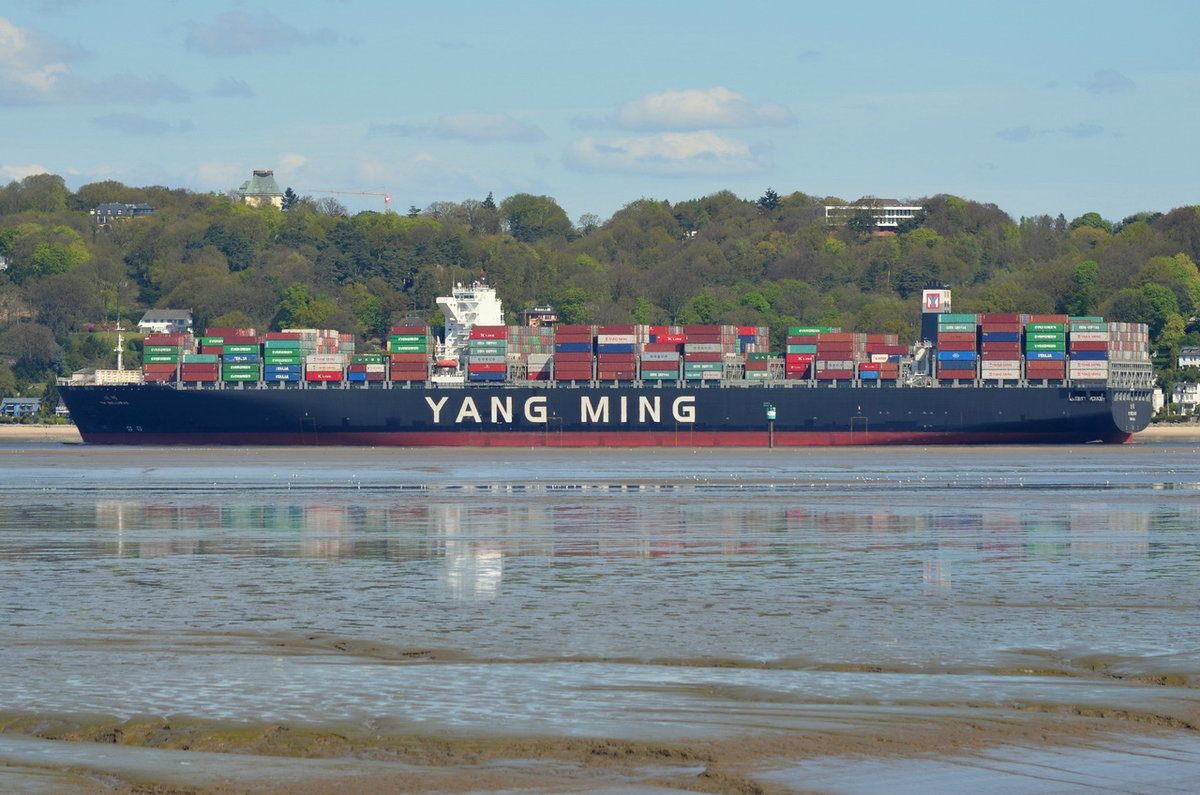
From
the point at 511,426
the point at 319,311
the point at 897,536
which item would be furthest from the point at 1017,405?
the point at 319,311

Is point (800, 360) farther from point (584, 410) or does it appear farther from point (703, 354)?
point (584, 410)

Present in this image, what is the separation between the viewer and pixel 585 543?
1224 inches

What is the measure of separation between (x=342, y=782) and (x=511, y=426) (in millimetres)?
88529

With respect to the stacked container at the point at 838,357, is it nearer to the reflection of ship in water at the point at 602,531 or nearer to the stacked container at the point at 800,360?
the stacked container at the point at 800,360

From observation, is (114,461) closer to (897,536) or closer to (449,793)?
(897,536)

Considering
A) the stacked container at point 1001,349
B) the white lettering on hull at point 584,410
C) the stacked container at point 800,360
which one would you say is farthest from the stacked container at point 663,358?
the stacked container at point 1001,349

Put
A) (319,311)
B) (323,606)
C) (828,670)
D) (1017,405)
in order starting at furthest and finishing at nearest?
1. (319,311)
2. (1017,405)
3. (323,606)
4. (828,670)

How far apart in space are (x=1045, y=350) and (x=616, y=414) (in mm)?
28148

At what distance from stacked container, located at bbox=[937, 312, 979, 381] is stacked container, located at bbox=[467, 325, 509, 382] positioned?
2912 centimetres

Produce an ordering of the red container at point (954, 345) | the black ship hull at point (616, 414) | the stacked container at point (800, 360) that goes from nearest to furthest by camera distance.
A: the black ship hull at point (616, 414) → the red container at point (954, 345) → the stacked container at point (800, 360)

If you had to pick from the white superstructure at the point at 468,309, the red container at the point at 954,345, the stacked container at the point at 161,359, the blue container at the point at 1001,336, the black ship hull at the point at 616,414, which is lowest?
the black ship hull at the point at 616,414

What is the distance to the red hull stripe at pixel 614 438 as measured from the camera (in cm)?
9719

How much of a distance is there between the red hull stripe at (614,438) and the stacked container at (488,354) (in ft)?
13.8

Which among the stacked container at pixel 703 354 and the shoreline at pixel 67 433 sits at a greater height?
the stacked container at pixel 703 354
